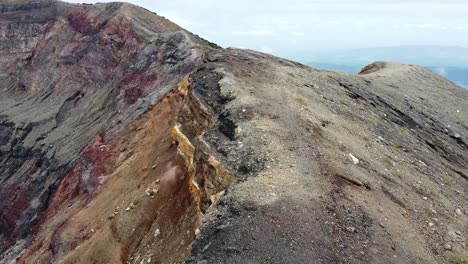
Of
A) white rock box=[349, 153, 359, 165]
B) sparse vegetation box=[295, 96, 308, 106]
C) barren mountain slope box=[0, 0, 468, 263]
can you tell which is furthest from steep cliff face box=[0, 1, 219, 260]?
white rock box=[349, 153, 359, 165]

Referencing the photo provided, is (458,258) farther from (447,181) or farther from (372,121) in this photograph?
(372,121)

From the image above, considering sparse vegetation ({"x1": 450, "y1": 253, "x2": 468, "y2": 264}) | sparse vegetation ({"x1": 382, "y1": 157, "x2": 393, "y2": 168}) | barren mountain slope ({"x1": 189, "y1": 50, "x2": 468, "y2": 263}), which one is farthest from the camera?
sparse vegetation ({"x1": 382, "y1": 157, "x2": 393, "y2": 168})

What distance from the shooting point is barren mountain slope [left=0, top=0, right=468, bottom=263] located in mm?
12695

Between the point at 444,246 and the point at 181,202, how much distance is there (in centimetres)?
908

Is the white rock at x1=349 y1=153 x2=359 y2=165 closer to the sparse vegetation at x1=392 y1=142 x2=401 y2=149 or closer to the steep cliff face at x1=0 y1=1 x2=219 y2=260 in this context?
the sparse vegetation at x1=392 y1=142 x2=401 y2=149

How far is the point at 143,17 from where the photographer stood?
191 ft

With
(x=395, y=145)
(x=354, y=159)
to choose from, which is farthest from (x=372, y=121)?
(x=354, y=159)

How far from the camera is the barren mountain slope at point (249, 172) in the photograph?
12.7 m

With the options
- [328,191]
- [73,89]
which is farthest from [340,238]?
[73,89]

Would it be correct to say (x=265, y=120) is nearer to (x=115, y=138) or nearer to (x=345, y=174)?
(x=345, y=174)

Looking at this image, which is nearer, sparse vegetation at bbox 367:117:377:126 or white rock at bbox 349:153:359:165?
white rock at bbox 349:153:359:165

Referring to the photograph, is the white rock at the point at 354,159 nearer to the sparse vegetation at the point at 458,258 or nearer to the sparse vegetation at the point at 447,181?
the sparse vegetation at the point at 458,258

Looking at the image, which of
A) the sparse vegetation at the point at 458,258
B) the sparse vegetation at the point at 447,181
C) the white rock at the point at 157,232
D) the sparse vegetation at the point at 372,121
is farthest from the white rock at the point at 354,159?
the white rock at the point at 157,232

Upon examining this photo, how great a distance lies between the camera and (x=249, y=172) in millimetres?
14422
